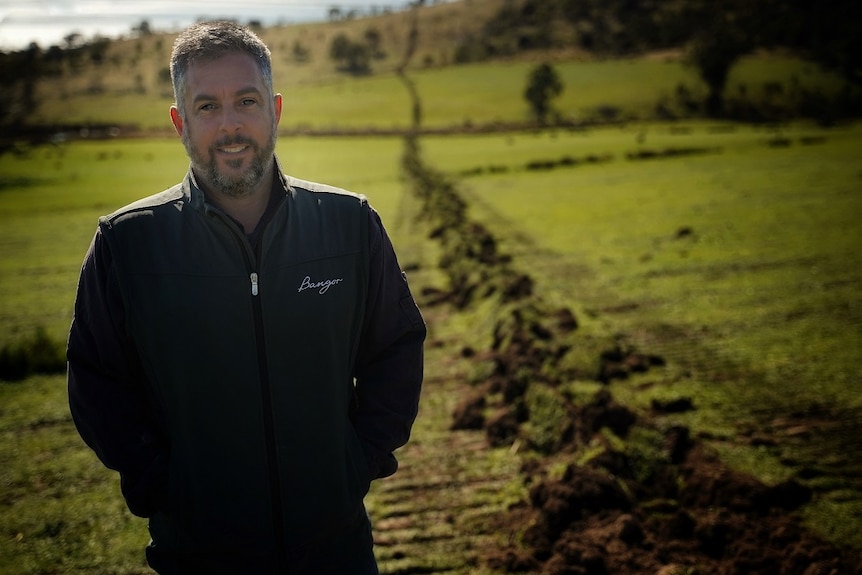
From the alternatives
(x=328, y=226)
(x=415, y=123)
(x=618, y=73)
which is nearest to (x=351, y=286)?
(x=328, y=226)

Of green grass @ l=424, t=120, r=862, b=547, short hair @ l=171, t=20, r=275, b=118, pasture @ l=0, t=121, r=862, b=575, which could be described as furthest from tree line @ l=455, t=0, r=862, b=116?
short hair @ l=171, t=20, r=275, b=118

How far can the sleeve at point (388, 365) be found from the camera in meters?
3.23

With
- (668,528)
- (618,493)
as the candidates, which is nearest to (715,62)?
(618,493)

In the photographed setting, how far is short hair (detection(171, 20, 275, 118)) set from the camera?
112 inches

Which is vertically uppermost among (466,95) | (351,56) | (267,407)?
(351,56)

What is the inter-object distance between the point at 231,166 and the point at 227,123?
0.19 m

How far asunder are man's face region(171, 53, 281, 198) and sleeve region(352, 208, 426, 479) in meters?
0.64

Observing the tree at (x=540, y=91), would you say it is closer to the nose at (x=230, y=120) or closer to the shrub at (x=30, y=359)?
the shrub at (x=30, y=359)

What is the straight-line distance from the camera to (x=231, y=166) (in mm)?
2910

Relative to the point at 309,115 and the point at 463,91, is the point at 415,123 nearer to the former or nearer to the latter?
the point at 309,115

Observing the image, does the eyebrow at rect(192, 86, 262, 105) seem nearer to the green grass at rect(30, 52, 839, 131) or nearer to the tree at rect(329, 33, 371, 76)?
the green grass at rect(30, 52, 839, 131)

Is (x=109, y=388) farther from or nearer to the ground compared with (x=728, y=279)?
farther from the ground

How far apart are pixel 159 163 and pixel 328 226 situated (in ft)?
151

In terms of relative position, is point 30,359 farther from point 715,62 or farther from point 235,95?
point 715,62
